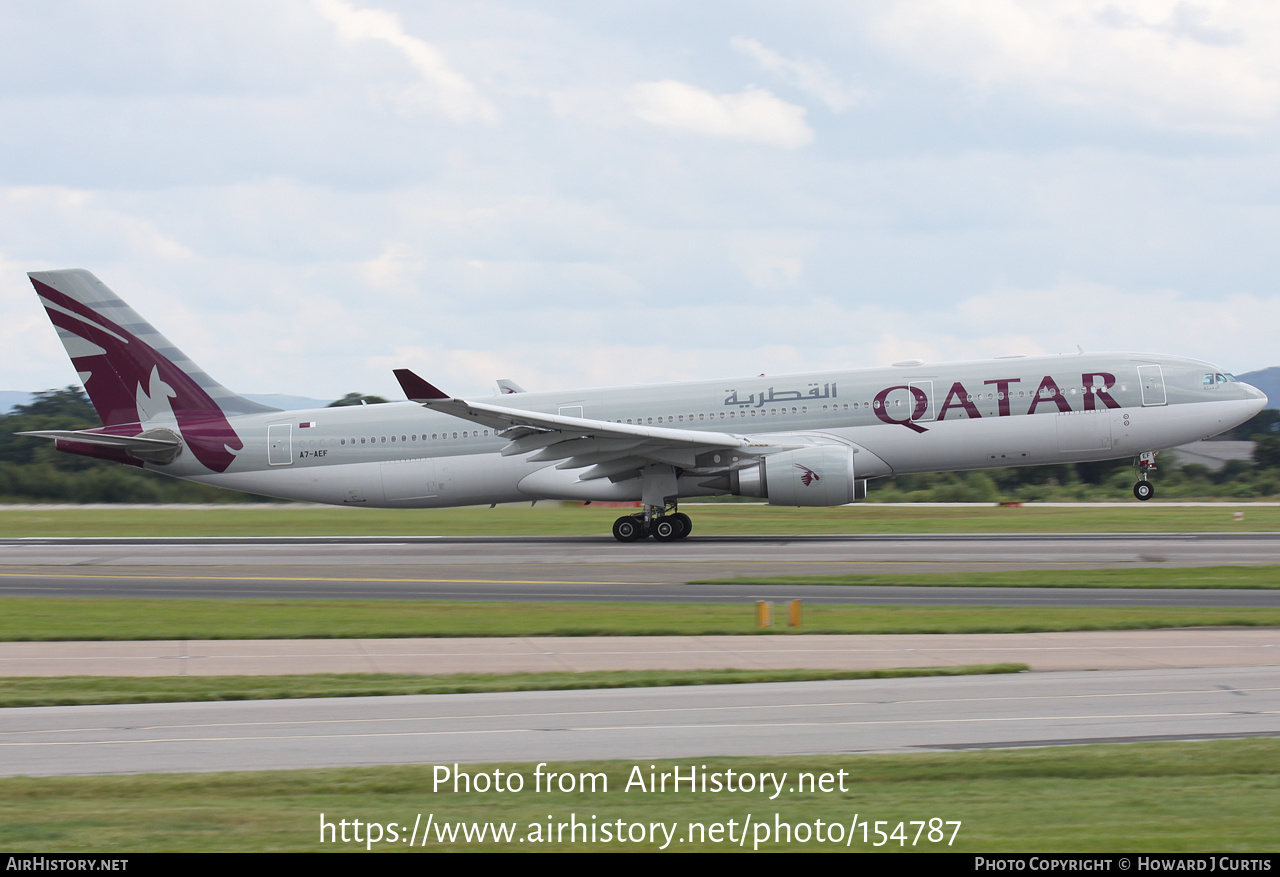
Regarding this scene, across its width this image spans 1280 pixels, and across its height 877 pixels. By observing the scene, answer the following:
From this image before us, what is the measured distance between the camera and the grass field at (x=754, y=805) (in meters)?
7.46

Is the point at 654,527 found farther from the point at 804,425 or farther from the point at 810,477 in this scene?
the point at 804,425

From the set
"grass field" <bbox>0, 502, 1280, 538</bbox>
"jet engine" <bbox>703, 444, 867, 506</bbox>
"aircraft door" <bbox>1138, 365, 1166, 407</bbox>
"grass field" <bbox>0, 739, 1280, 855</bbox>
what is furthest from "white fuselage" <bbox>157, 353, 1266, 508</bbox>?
"grass field" <bbox>0, 739, 1280, 855</bbox>

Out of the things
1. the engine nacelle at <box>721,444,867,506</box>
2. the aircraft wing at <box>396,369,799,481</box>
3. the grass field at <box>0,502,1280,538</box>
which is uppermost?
the aircraft wing at <box>396,369,799,481</box>

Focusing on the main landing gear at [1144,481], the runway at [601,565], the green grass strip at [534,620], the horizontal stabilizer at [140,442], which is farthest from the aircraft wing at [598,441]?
the green grass strip at [534,620]

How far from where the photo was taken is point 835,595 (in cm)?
2133

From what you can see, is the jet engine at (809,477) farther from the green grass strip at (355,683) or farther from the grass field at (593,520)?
the green grass strip at (355,683)

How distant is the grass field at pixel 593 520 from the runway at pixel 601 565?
3128 mm

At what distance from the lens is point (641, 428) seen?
31.8 metres

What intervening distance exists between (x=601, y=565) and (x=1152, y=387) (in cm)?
1538

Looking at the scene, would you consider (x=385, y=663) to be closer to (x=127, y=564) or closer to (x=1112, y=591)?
(x=1112, y=591)

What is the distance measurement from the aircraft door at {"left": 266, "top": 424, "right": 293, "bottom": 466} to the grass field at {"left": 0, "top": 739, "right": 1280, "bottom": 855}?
1064 inches

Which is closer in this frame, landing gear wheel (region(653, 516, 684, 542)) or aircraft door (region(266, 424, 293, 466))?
landing gear wheel (region(653, 516, 684, 542))

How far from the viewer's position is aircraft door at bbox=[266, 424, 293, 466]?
35.7m

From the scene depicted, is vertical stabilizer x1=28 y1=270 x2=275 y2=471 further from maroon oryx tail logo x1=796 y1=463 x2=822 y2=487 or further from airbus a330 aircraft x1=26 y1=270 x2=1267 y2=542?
maroon oryx tail logo x1=796 y1=463 x2=822 y2=487
